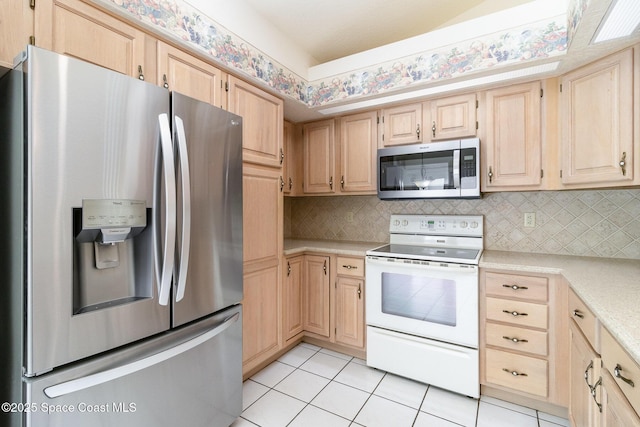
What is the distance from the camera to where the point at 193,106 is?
1.32m

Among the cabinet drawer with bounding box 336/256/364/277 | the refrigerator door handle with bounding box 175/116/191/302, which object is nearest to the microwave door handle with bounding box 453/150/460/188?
the cabinet drawer with bounding box 336/256/364/277

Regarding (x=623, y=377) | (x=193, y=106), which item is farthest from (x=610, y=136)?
(x=193, y=106)

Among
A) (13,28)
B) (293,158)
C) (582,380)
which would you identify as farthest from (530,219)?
(13,28)

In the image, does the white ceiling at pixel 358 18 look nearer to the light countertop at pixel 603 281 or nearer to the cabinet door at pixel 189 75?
the cabinet door at pixel 189 75

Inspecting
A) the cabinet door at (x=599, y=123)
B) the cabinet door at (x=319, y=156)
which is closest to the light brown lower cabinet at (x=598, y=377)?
the cabinet door at (x=599, y=123)

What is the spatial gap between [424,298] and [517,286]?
572 mm

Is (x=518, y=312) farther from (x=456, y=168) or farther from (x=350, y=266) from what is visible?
(x=350, y=266)

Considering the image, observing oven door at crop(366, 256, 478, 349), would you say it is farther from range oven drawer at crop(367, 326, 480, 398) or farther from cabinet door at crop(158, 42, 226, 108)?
cabinet door at crop(158, 42, 226, 108)

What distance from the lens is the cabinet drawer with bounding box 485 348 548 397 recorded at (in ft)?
5.71

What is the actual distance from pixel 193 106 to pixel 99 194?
0.57 meters

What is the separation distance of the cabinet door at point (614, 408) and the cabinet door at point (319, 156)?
2126 millimetres

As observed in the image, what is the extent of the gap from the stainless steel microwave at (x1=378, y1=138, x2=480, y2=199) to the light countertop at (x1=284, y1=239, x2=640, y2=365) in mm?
531

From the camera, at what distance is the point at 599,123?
1.66 meters

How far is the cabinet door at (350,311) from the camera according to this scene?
236 centimetres
